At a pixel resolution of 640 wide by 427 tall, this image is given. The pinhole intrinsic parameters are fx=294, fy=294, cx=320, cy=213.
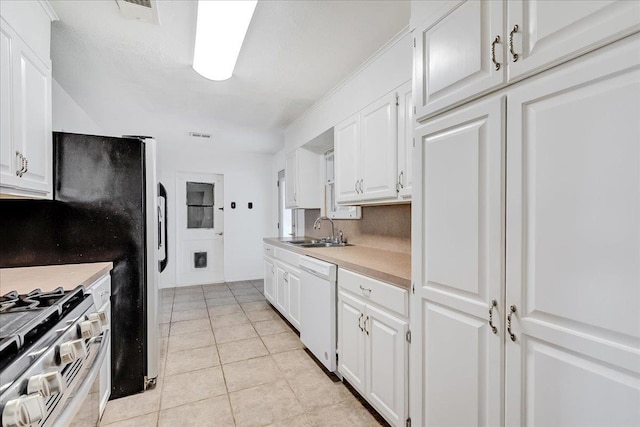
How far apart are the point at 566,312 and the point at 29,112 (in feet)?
8.23

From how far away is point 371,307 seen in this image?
173 centimetres

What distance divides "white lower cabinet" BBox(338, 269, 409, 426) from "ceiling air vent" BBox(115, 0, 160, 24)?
1951 mm

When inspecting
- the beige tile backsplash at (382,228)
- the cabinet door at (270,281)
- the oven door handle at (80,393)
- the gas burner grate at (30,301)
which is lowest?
the cabinet door at (270,281)

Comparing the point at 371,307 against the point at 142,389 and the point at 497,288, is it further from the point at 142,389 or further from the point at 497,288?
the point at 142,389

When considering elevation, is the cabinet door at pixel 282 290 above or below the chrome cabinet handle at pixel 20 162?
below

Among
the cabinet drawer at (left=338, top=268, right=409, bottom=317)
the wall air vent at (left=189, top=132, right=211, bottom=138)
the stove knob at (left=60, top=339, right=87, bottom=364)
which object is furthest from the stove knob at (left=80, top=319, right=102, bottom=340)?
the wall air vent at (left=189, top=132, right=211, bottom=138)

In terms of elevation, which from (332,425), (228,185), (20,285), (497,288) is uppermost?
(228,185)

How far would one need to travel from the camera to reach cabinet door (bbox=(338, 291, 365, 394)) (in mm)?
1826

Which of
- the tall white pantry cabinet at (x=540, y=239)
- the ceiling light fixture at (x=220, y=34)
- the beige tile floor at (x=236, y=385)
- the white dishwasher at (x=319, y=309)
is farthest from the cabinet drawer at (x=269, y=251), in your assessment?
the tall white pantry cabinet at (x=540, y=239)

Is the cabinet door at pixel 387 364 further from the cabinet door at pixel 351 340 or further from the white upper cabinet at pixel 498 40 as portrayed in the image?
the white upper cabinet at pixel 498 40

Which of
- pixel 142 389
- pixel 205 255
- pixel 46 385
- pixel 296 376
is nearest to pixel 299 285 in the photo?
pixel 296 376

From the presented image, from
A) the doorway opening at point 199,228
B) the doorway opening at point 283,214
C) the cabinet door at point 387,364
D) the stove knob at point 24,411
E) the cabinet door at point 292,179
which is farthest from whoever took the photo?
the doorway opening at point 283,214

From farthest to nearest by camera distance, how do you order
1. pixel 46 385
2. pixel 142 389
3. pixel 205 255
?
pixel 205 255, pixel 142 389, pixel 46 385

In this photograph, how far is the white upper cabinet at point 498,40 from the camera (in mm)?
729
